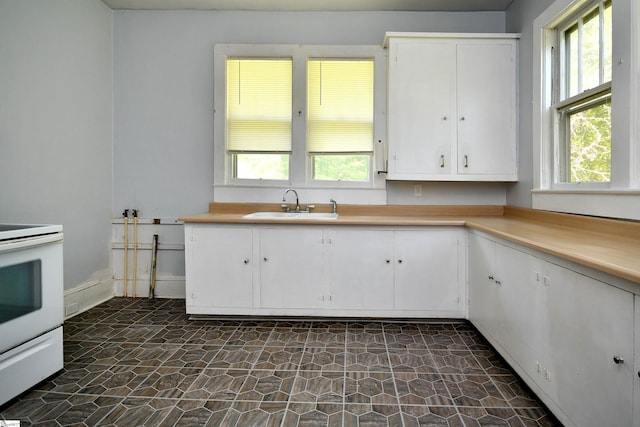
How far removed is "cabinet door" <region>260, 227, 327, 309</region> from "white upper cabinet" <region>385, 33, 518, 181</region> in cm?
117

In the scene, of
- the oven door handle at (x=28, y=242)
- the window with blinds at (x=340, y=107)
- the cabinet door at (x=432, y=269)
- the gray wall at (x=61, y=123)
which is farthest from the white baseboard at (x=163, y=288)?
the cabinet door at (x=432, y=269)

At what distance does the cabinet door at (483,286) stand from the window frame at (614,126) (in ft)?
2.09

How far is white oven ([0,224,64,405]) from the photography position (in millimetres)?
1763

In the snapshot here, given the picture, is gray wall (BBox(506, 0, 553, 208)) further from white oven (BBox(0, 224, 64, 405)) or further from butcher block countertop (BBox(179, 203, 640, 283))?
white oven (BBox(0, 224, 64, 405))

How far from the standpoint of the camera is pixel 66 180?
3.02 metres

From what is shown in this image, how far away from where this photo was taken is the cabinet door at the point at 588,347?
120 cm

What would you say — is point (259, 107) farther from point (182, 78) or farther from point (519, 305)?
point (519, 305)

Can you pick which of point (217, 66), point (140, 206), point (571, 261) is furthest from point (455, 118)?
point (140, 206)

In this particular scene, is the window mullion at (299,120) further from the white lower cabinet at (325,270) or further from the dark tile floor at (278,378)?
the dark tile floor at (278,378)

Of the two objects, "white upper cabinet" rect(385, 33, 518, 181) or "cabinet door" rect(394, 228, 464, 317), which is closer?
"cabinet door" rect(394, 228, 464, 317)

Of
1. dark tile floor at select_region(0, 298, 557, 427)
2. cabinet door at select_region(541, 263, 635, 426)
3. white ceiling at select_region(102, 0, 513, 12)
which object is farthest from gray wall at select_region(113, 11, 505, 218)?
cabinet door at select_region(541, 263, 635, 426)

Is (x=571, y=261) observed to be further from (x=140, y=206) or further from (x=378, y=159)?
(x=140, y=206)

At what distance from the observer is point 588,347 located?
4.49ft

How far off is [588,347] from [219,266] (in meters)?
2.51
